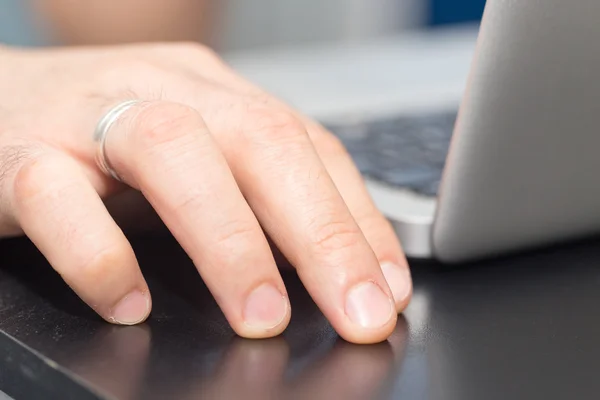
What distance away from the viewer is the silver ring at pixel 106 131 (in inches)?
19.8

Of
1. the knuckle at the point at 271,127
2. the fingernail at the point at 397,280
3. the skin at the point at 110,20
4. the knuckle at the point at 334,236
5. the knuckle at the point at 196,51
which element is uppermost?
the knuckle at the point at 271,127

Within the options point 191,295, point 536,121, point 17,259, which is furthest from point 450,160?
point 17,259

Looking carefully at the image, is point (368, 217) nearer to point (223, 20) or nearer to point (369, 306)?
point (369, 306)

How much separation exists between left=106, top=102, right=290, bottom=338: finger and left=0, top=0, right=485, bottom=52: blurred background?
1.18 meters

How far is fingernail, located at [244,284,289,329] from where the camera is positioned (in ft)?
1.32

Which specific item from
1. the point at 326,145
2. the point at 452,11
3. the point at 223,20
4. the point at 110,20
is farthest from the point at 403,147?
the point at 452,11

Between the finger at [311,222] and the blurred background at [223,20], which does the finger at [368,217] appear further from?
the blurred background at [223,20]

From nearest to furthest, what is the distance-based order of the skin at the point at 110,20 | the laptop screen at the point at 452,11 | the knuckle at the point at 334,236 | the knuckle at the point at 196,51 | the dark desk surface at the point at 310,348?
the dark desk surface at the point at 310,348 < the knuckle at the point at 334,236 < the knuckle at the point at 196,51 < the skin at the point at 110,20 < the laptop screen at the point at 452,11

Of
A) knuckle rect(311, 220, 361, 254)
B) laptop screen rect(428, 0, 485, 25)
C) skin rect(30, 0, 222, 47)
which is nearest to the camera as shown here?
knuckle rect(311, 220, 361, 254)

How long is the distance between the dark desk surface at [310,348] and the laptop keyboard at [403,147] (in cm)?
14

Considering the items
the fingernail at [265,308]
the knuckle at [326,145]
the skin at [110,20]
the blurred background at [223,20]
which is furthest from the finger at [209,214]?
the skin at [110,20]

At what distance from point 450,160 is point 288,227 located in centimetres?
10

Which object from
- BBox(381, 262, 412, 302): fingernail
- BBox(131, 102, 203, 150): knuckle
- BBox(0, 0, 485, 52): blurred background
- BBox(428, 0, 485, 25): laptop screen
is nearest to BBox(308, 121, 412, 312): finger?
BBox(381, 262, 412, 302): fingernail

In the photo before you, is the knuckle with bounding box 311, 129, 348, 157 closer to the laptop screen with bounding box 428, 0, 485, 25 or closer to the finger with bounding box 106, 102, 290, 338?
the finger with bounding box 106, 102, 290, 338
